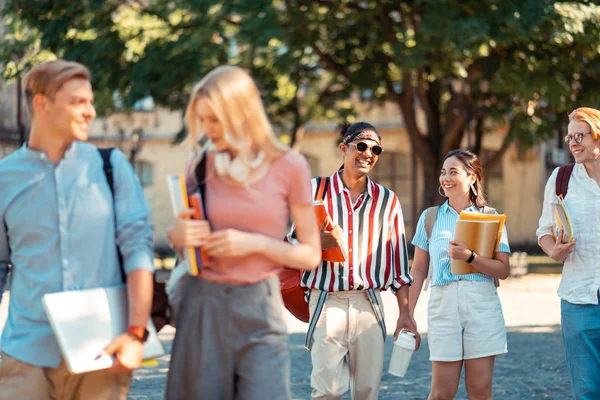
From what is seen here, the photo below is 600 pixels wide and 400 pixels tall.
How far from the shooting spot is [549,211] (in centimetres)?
618

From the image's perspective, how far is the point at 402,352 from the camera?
19.7 feet

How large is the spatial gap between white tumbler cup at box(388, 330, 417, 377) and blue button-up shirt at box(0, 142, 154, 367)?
2.41m

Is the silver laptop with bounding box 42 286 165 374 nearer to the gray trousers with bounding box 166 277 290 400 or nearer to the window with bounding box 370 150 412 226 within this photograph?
the gray trousers with bounding box 166 277 290 400

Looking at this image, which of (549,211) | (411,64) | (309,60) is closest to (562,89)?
(411,64)

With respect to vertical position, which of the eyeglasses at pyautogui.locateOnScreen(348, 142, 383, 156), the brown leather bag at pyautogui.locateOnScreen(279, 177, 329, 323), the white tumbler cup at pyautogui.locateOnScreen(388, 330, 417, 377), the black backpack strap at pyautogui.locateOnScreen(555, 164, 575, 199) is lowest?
the white tumbler cup at pyautogui.locateOnScreen(388, 330, 417, 377)

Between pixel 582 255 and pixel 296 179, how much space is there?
267cm

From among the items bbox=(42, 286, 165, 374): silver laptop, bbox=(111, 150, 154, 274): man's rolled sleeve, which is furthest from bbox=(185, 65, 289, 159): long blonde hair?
bbox=(42, 286, 165, 374): silver laptop

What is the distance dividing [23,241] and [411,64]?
1654cm

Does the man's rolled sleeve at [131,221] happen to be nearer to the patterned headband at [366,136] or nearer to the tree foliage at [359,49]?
the patterned headband at [366,136]

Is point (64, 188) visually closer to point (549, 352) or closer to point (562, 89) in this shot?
point (549, 352)

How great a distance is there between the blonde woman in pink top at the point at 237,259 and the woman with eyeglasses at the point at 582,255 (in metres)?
2.54

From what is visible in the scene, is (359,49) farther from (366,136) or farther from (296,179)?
(296,179)

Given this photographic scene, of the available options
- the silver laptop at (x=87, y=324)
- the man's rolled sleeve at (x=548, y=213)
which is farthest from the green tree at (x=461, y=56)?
the silver laptop at (x=87, y=324)

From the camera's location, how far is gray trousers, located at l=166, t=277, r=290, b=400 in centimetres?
380
